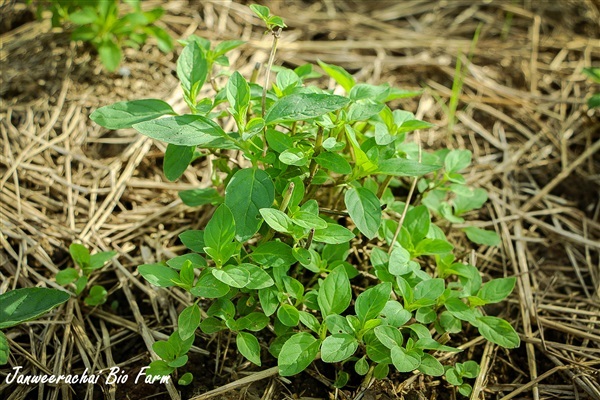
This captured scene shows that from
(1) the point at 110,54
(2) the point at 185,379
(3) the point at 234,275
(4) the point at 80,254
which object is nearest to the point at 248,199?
(3) the point at 234,275

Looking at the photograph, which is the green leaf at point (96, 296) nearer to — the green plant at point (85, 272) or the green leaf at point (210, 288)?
the green plant at point (85, 272)

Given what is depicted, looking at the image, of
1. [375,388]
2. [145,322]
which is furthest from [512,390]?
[145,322]

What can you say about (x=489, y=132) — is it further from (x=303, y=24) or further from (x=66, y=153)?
(x=66, y=153)

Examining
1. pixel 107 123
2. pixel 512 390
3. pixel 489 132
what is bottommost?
pixel 512 390

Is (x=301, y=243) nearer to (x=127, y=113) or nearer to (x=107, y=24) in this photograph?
(x=127, y=113)

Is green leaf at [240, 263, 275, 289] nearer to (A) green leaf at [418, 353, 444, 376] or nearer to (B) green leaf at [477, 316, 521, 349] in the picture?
(A) green leaf at [418, 353, 444, 376]

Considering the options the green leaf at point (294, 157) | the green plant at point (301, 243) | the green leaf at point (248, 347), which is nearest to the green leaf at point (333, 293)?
the green plant at point (301, 243)
